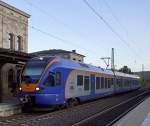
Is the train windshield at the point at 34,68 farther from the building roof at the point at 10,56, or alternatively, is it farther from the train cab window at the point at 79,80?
the train cab window at the point at 79,80

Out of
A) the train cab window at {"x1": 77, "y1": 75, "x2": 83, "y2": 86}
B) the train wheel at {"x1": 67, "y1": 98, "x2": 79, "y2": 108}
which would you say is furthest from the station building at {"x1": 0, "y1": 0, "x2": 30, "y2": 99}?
the train wheel at {"x1": 67, "y1": 98, "x2": 79, "y2": 108}

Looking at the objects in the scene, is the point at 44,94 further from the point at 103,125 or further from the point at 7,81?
the point at 7,81

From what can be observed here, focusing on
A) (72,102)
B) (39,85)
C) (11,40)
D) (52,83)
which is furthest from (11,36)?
(39,85)

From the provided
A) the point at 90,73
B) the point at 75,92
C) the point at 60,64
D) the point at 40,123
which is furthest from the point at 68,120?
the point at 90,73

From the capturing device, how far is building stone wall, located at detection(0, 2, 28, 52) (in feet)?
121

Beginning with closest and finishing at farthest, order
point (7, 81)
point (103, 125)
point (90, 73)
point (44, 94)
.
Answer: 1. point (103, 125)
2. point (44, 94)
3. point (90, 73)
4. point (7, 81)

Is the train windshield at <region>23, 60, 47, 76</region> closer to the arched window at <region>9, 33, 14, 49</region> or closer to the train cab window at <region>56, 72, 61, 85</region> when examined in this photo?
the train cab window at <region>56, 72, 61, 85</region>

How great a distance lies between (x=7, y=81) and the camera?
35.7m

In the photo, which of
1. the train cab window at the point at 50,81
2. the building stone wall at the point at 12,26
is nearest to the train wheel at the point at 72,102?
the train cab window at the point at 50,81

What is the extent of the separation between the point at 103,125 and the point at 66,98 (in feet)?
23.0

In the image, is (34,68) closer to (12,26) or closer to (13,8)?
(13,8)

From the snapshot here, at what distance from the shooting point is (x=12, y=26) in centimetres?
3900

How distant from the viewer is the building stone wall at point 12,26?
121 feet

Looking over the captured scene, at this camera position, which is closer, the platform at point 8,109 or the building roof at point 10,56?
the platform at point 8,109
